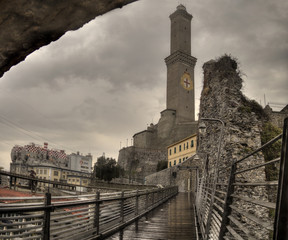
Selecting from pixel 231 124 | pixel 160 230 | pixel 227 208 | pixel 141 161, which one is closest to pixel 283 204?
pixel 227 208

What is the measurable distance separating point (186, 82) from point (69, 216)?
7481 cm

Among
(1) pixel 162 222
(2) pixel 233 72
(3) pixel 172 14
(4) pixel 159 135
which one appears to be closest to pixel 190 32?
(3) pixel 172 14

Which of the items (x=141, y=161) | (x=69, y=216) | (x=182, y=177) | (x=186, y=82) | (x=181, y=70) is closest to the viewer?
(x=69, y=216)

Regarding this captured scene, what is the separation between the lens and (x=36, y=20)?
2.87 m

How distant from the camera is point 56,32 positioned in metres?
3.16

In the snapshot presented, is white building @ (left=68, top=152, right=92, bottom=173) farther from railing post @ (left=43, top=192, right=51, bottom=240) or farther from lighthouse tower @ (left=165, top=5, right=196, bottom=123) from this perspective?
railing post @ (left=43, top=192, right=51, bottom=240)

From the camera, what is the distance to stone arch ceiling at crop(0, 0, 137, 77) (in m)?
2.72

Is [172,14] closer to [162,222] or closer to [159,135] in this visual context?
[159,135]

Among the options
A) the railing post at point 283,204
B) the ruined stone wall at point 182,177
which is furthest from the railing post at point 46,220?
the ruined stone wall at point 182,177

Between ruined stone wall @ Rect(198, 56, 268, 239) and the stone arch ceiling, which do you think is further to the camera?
ruined stone wall @ Rect(198, 56, 268, 239)

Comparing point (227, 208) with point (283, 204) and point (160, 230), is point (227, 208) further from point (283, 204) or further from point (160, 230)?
point (160, 230)

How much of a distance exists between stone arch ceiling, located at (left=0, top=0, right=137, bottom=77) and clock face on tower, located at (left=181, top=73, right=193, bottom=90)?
2925 inches

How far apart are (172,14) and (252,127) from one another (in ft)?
244

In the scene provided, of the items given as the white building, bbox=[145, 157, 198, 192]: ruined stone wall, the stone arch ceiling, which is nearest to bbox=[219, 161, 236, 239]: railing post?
the stone arch ceiling
